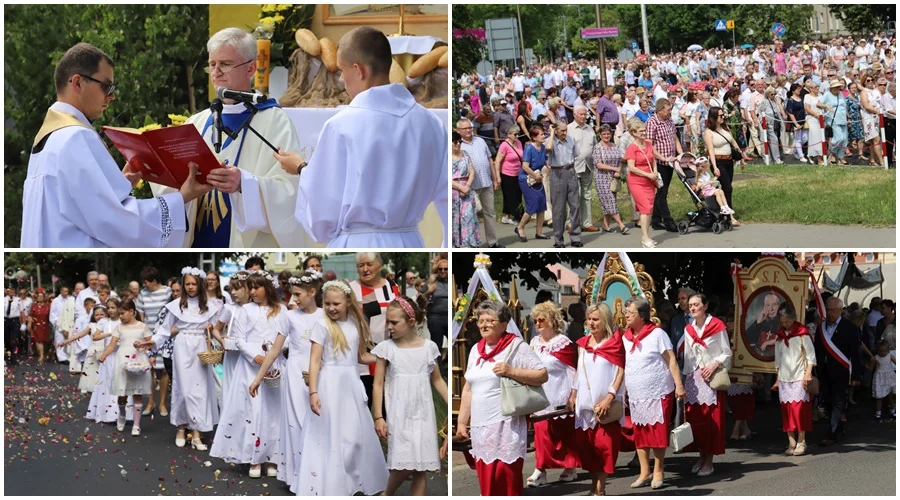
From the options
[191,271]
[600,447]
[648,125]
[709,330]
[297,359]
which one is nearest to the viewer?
[297,359]

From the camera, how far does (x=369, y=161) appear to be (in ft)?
21.9

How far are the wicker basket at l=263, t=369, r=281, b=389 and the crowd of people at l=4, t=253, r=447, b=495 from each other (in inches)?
0.9

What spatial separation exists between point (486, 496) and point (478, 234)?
4.46 metres

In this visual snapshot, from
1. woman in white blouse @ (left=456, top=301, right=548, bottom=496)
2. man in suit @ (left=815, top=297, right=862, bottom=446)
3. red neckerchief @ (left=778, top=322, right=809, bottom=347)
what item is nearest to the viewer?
woman in white blouse @ (left=456, top=301, right=548, bottom=496)

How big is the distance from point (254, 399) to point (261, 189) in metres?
2.70

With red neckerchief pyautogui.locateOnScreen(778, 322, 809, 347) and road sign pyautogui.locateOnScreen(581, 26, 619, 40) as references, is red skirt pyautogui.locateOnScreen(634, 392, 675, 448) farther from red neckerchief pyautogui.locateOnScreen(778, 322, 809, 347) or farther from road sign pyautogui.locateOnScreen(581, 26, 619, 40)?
road sign pyautogui.locateOnScreen(581, 26, 619, 40)

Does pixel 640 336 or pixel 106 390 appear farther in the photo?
pixel 106 390

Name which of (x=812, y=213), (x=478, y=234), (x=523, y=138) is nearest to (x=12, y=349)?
(x=523, y=138)

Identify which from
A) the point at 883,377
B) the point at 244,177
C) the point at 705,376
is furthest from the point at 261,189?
the point at 883,377

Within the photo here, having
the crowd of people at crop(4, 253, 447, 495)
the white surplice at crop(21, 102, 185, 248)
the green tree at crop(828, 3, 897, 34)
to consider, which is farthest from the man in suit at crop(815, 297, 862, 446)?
the green tree at crop(828, 3, 897, 34)

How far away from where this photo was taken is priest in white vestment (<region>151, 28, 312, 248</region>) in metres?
7.14

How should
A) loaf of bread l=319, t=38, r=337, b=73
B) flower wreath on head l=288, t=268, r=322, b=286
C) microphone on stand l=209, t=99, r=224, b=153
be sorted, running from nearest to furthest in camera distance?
microphone on stand l=209, t=99, r=224, b=153
flower wreath on head l=288, t=268, r=322, b=286
loaf of bread l=319, t=38, r=337, b=73

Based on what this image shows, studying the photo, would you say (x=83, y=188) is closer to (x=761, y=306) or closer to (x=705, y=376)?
(x=705, y=376)

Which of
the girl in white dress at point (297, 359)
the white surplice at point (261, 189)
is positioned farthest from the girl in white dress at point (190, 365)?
the white surplice at point (261, 189)
